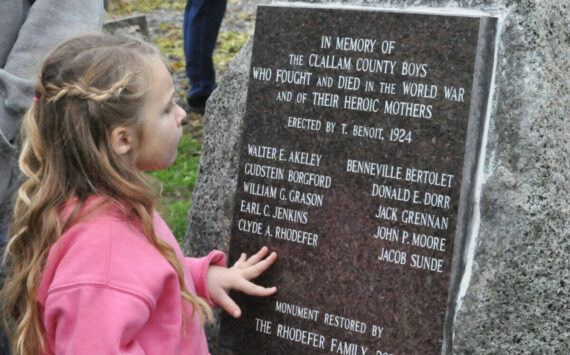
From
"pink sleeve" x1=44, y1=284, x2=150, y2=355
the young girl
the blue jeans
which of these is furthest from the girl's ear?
the blue jeans

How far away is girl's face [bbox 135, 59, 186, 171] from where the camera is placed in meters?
2.04

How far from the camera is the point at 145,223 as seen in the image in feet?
6.48

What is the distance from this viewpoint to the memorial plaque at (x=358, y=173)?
2277mm

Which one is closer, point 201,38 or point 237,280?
point 237,280

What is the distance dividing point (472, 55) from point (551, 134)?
1.16ft

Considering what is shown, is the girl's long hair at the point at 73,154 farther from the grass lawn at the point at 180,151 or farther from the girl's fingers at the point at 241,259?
the girl's fingers at the point at 241,259

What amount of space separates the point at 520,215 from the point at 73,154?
1.33m

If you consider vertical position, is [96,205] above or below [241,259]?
above

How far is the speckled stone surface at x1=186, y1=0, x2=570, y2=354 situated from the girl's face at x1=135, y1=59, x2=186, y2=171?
970 mm

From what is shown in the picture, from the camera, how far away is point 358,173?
2.44m

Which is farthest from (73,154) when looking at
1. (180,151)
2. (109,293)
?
(180,151)

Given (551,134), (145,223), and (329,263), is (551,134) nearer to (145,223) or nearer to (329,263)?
(329,263)

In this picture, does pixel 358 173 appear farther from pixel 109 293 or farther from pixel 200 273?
pixel 109 293

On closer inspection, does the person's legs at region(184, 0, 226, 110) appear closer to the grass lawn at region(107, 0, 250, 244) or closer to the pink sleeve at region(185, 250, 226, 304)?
the grass lawn at region(107, 0, 250, 244)
